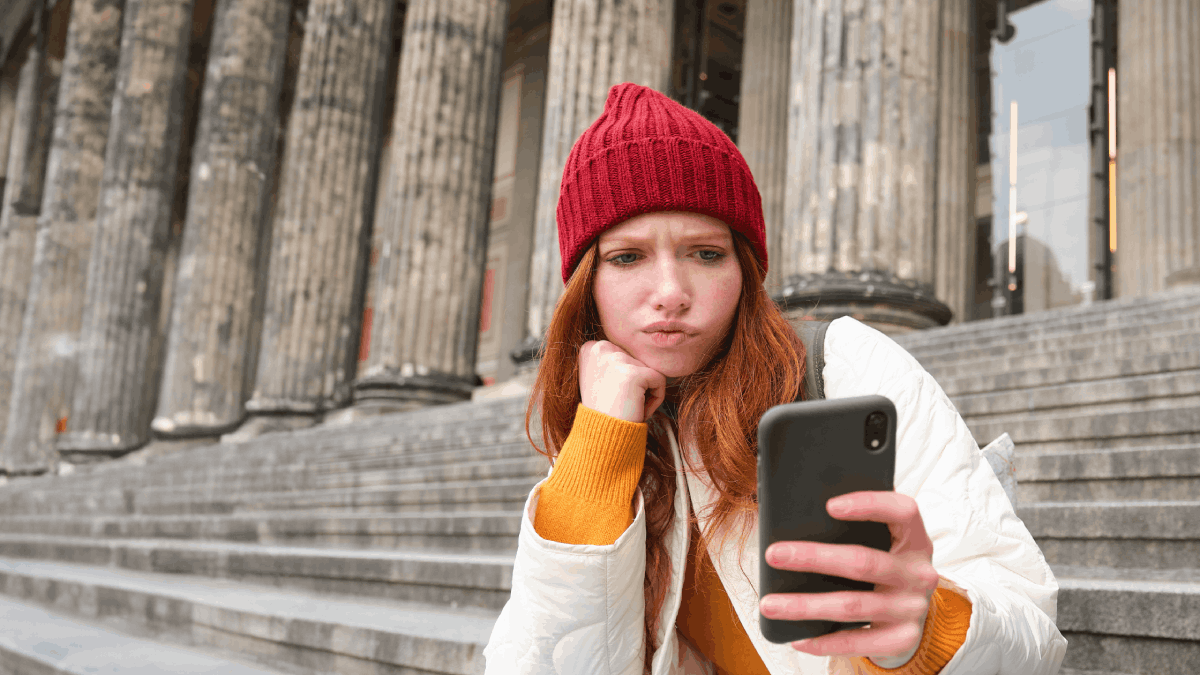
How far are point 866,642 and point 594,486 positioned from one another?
1.24ft

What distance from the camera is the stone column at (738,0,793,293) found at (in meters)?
11.1

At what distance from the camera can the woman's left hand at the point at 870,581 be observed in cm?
70

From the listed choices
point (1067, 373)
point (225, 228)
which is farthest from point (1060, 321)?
point (225, 228)

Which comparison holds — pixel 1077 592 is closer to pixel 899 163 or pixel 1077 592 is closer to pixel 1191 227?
pixel 899 163

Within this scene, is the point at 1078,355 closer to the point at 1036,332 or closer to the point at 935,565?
the point at 1036,332

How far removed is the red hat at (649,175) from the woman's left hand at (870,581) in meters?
0.58

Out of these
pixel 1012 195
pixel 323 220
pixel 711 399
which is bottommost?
pixel 711 399

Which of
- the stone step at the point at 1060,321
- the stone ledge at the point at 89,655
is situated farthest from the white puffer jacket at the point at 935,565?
the stone step at the point at 1060,321

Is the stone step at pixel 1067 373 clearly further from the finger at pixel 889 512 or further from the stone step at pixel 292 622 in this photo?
the finger at pixel 889 512

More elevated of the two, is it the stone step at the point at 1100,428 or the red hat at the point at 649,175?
the red hat at the point at 649,175

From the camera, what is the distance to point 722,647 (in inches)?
47.3

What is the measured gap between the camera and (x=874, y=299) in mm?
5426

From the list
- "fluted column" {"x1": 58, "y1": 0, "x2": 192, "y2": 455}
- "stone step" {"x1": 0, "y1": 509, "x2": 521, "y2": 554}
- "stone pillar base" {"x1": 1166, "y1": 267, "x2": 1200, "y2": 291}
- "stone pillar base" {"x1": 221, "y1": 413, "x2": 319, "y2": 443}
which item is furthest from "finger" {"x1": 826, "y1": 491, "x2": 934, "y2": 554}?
"fluted column" {"x1": 58, "y1": 0, "x2": 192, "y2": 455}

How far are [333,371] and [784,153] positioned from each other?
6370 millimetres
